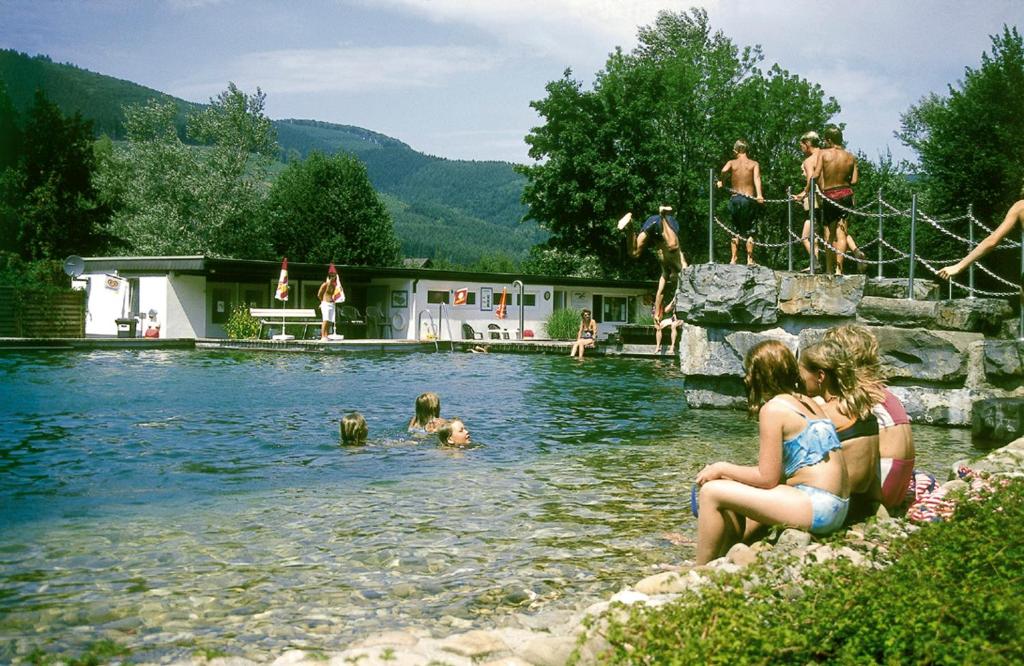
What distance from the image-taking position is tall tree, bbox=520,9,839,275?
136ft

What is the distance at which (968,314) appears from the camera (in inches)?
465

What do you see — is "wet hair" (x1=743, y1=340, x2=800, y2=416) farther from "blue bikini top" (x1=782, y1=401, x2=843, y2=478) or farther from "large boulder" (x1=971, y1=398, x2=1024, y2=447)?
"large boulder" (x1=971, y1=398, x2=1024, y2=447)

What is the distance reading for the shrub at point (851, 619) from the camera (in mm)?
2877

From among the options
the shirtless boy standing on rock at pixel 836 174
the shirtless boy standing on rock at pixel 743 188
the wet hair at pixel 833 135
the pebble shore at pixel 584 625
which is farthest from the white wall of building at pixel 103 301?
the pebble shore at pixel 584 625

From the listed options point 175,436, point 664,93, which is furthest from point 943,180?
point 175,436

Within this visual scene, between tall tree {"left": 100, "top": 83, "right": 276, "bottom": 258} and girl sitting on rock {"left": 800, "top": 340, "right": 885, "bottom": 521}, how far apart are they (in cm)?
4692

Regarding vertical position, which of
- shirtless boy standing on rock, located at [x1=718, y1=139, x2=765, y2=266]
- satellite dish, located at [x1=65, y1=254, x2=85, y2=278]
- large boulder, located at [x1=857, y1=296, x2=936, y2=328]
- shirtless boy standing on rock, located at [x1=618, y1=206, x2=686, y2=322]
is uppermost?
shirtless boy standing on rock, located at [x1=718, y1=139, x2=765, y2=266]

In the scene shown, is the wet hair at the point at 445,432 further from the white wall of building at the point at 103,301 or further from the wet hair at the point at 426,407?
the white wall of building at the point at 103,301

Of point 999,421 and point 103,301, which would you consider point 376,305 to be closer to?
point 103,301

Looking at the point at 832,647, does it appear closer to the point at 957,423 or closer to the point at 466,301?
the point at 957,423

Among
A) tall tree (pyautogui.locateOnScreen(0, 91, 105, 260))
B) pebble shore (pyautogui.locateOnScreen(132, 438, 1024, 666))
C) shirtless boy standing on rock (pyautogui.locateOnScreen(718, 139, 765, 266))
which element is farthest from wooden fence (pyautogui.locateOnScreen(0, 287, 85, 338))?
pebble shore (pyautogui.locateOnScreen(132, 438, 1024, 666))

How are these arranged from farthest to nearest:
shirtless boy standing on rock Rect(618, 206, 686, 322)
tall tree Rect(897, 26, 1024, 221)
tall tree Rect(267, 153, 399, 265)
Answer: tall tree Rect(267, 153, 399, 265) → tall tree Rect(897, 26, 1024, 221) → shirtless boy standing on rock Rect(618, 206, 686, 322)

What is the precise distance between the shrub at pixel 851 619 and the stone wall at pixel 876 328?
29.0ft

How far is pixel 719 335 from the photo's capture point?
13.9m
